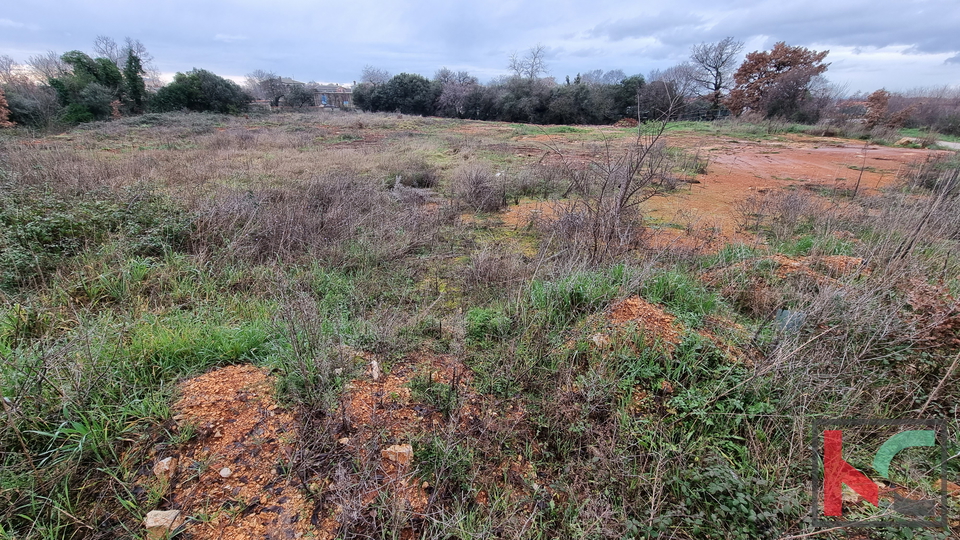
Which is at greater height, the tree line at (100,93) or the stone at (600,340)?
the tree line at (100,93)

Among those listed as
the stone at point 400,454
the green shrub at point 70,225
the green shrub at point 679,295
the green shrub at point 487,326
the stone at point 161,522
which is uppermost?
the green shrub at point 70,225

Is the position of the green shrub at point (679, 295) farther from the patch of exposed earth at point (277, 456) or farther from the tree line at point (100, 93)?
the tree line at point (100, 93)

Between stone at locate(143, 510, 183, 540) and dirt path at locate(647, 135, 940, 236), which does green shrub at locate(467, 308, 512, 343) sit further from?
dirt path at locate(647, 135, 940, 236)

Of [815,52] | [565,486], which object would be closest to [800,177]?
[565,486]

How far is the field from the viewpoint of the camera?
4.81 ft

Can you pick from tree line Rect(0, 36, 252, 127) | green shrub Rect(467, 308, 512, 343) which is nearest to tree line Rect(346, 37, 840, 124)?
tree line Rect(0, 36, 252, 127)

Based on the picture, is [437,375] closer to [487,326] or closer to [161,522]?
[487,326]

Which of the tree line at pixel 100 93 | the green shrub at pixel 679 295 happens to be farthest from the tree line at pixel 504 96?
the green shrub at pixel 679 295

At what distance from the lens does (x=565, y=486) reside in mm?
1607

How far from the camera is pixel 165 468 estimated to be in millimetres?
1515

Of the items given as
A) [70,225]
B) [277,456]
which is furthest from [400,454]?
[70,225]

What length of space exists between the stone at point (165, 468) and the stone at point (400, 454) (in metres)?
0.84

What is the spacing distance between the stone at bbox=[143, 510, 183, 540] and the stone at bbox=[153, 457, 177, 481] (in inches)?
5.7

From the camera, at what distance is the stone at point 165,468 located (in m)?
1.49
